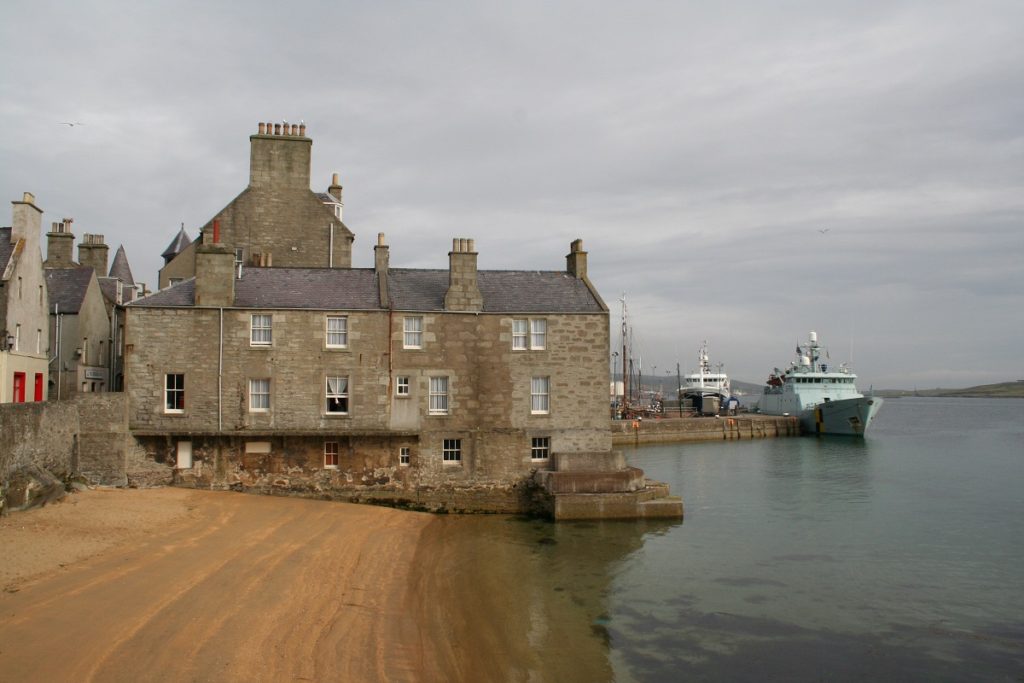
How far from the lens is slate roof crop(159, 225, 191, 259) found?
4166 cm

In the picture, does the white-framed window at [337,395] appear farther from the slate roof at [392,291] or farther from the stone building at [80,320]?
the stone building at [80,320]

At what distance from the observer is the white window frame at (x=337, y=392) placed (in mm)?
26859

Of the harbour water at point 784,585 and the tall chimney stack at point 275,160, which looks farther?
the tall chimney stack at point 275,160

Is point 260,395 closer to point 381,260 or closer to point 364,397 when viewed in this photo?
point 364,397

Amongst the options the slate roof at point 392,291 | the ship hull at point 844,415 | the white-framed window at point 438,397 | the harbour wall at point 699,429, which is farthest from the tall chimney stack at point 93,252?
the ship hull at point 844,415

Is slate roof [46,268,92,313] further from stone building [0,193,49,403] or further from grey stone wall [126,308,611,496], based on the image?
grey stone wall [126,308,611,496]

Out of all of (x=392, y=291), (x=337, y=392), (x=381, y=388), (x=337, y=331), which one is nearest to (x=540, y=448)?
(x=381, y=388)

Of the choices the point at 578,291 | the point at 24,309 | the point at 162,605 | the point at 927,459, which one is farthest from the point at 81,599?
the point at 927,459

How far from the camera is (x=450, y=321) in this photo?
27750mm

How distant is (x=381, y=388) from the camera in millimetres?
27141

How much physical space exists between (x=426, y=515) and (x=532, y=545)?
15.2ft

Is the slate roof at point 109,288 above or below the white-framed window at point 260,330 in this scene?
above

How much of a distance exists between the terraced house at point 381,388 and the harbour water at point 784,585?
2226mm

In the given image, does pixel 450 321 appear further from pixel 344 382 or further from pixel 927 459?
pixel 927 459
